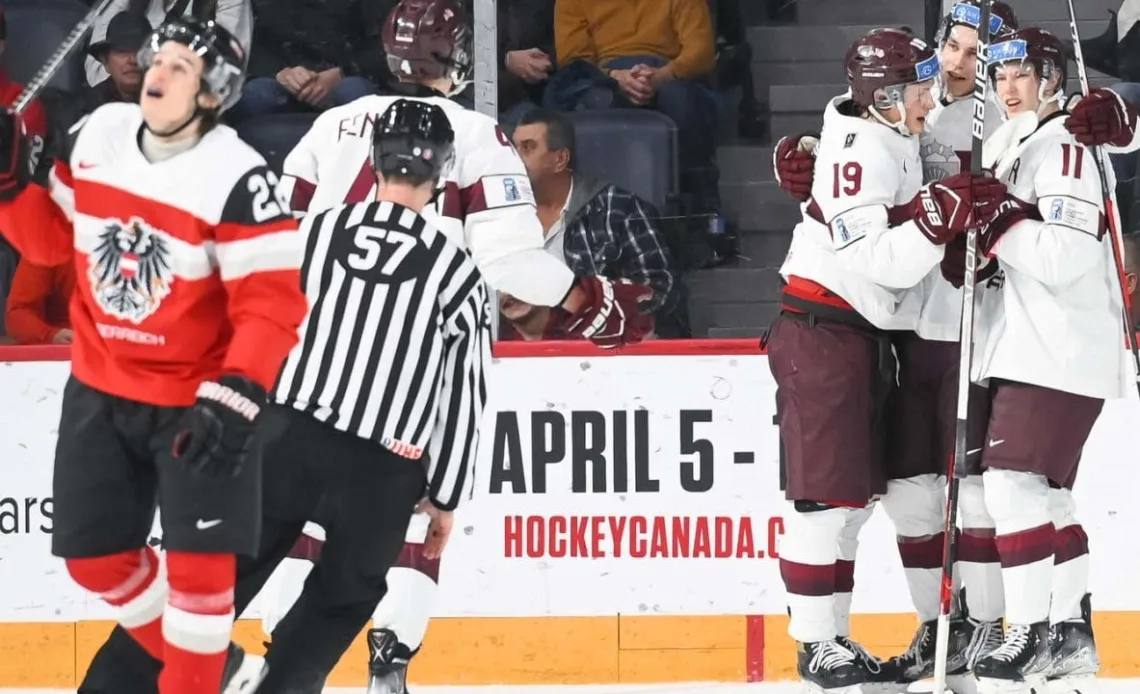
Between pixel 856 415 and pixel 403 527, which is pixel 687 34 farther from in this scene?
pixel 403 527

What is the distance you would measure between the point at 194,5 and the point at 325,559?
235 cm

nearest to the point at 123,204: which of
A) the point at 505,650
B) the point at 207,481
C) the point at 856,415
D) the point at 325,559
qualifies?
the point at 207,481

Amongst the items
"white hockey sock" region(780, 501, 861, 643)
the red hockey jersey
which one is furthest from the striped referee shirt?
"white hockey sock" region(780, 501, 861, 643)

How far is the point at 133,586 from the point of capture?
2.99 meters

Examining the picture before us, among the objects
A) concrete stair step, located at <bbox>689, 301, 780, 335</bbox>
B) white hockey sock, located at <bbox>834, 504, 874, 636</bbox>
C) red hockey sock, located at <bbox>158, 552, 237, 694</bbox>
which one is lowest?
white hockey sock, located at <bbox>834, 504, 874, 636</bbox>

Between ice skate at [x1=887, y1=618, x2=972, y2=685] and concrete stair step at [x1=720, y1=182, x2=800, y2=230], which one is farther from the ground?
concrete stair step at [x1=720, y1=182, x2=800, y2=230]

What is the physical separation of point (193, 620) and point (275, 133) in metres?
2.11

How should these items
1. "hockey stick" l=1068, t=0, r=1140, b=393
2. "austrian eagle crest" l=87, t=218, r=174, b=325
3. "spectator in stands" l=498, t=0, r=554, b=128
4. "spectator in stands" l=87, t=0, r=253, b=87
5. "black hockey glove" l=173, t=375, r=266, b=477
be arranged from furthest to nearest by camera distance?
"spectator in stands" l=87, t=0, r=253, b=87, "spectator in stands" l=498, t=0, r=554, b=128, "hockey stick" l=1068, t=0, r=1140, b=393, "austrian eagle crest" l=87, t=218, r=174, b=325, "black hockey glove" l=173, t=375, r=266, b=477

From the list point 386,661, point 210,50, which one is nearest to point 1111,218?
point 386,661

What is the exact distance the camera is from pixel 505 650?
4469 mm

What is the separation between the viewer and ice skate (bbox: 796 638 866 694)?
3846 millimetres

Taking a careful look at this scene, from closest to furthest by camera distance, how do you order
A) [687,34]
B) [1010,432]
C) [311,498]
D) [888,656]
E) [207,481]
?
[207,481]
[311,498]
[1010,432]
[888,656]
[687,34]

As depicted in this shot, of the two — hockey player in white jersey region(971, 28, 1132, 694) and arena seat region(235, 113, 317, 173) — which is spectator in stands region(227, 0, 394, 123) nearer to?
arena seat region(235, 113, 317, 173)

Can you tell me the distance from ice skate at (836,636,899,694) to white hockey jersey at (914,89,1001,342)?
27.0 inches
